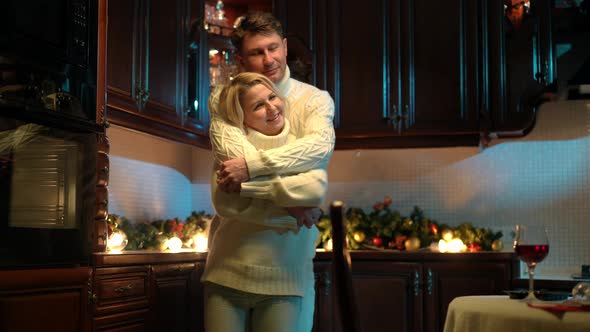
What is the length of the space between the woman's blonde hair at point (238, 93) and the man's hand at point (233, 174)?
146 mm

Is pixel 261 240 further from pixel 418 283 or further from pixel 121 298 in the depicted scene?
pixel 418 283

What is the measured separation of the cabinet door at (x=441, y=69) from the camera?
3.78 meters

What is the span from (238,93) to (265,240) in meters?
0.42

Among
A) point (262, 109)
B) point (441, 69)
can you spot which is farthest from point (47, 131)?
point (441, 69)

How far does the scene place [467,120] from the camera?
377 centimetres

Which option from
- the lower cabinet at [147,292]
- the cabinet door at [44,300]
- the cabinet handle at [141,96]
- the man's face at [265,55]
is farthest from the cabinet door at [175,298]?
the man's face at [265,55]

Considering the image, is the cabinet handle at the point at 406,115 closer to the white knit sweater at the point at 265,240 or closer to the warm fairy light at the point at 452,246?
the warm fairy light at the point at 452,246

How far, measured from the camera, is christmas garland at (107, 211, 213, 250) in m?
3.21

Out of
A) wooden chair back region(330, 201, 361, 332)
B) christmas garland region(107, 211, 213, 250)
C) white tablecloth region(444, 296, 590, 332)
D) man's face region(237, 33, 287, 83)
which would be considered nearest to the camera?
wooden chair back region(330, 201, 361, 332)

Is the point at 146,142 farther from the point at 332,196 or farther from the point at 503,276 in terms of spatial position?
the point at 503,276

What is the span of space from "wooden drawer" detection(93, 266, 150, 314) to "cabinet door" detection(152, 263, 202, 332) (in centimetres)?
7

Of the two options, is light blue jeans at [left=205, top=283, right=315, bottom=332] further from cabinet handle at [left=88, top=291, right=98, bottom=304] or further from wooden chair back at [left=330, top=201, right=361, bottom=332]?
wooden chair back at [left=330, top=201, right=361, bottom=332]

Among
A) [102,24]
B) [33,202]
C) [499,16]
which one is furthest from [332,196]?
[33,202]

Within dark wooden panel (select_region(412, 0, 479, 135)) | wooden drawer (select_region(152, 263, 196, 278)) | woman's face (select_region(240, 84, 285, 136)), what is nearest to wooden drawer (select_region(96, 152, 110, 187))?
wooden drawer (select_region(152, 263, 196, 278))
